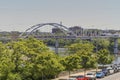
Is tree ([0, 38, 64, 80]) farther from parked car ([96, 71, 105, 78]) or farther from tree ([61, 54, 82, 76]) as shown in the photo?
parked car ([96, 71, 105, 78])

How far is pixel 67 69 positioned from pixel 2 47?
1052 cm

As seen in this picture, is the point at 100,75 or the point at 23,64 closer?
the point at 23,64

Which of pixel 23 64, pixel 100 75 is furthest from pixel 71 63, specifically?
pixel 23 64

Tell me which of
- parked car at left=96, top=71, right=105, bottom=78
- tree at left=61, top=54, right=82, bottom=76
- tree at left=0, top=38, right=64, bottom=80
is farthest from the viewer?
tree at left=61, top=54, right=82, bottom=76

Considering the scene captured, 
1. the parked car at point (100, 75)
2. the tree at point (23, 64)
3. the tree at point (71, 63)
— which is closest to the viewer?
the tree at point (23, 64)

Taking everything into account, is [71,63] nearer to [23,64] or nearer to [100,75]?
[100,75]

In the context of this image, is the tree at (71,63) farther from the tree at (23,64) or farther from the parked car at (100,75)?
the tree at (23,64)

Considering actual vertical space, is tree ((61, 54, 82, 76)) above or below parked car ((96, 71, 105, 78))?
above

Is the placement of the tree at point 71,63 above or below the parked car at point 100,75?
above

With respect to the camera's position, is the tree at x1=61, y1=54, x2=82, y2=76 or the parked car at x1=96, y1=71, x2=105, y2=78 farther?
the tree at x1=61, y1=54, x2=82, y2=76

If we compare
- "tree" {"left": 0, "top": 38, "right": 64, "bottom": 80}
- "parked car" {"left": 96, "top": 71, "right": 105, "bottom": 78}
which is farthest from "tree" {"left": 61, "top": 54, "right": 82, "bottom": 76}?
"tree" {"left": 0, "top": 38, "right": 64, "bottom": 80}

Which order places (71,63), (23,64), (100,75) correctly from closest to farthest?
1. (23,64)
2. (100,75)
3. (71,63)

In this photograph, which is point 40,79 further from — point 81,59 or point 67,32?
point 67,32

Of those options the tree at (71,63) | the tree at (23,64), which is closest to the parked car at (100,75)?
the tree at (71,63)
